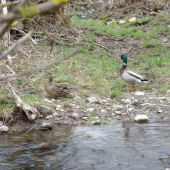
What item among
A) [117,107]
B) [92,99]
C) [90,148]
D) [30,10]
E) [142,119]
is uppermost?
[30,10]

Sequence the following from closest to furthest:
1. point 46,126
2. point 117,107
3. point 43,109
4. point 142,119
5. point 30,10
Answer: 1. point 30,10
2. point 46,126
3. point 142,119
4. point 43,109
5. point 117,107

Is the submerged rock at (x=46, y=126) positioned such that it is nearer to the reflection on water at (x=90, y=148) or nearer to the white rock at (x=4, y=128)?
the reflection on water at (x=90, y=148)

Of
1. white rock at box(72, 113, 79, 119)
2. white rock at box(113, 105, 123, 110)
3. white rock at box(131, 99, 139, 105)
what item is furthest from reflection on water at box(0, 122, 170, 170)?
white rock at box(131, 99, 139, 105)

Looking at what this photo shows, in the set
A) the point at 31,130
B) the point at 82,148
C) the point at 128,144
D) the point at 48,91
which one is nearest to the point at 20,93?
the point at 48,91

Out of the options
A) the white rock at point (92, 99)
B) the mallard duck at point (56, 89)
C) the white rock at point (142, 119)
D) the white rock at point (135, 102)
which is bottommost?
the white rock at point (142, 119)

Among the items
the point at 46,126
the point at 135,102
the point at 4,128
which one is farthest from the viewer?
the point at 135,102

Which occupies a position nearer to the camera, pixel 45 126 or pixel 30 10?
pixel 30 10

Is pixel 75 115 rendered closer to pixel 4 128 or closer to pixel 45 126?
pixel 45 126

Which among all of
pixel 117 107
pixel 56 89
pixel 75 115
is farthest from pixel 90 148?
pixel 56 89

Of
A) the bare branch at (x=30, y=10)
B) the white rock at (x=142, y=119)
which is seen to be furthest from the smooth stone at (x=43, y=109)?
the bare branch at (x=30, y=10)

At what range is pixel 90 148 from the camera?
3711 mm

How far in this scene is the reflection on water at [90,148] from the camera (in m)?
3.20

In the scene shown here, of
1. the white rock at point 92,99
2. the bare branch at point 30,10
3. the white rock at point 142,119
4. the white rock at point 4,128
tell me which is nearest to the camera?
the bare branch at point 30,10

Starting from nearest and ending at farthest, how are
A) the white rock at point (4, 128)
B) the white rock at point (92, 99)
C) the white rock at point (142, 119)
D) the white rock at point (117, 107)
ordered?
1. the white rock at point (4, 128)
2. the white rock at point (142, 119)
3. the white rock at point (117, 107)
4. the white rock at point (92, 99)
